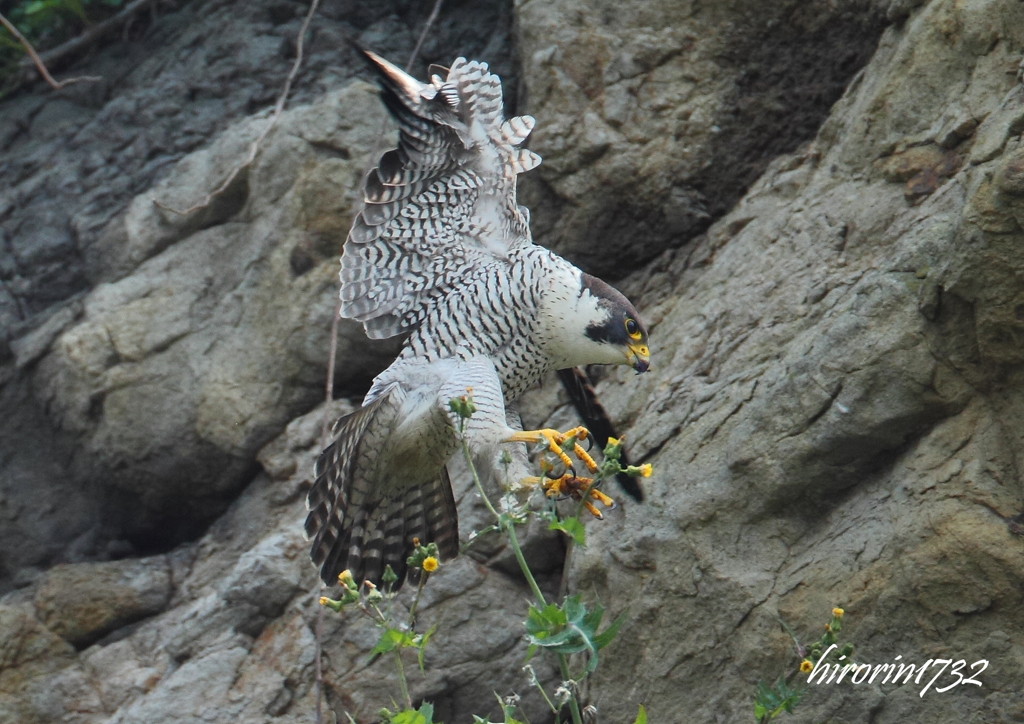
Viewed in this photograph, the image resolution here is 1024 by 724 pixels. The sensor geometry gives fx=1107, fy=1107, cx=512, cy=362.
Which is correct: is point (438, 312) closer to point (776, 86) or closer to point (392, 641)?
point (392, 641)

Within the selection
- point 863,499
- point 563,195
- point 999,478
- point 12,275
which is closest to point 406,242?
point 563,195

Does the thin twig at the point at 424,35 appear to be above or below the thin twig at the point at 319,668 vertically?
above

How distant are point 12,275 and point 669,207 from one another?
3.43 metres

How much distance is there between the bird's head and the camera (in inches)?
143

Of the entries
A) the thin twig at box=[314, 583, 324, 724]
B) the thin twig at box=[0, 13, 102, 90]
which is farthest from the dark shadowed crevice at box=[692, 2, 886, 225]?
the thin twig at box=[0, 13, 102, 90]

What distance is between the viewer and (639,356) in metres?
3.69

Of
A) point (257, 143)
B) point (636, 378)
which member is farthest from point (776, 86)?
point (257, 143)

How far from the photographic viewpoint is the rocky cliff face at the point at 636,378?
3.49 m

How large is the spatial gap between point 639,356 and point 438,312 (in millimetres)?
739

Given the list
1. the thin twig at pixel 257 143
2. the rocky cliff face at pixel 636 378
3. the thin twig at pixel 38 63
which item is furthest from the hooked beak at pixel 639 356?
the thin twig at pixel 38 63

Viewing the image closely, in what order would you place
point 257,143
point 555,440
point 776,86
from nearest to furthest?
1. point 555,440
2. point 776,86
3. point 257,143

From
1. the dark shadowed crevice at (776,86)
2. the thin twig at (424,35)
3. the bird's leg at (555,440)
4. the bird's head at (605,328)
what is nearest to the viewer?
the bird's leg at (555,440)

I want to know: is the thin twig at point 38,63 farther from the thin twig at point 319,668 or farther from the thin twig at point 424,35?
the thin twig at point 319,668

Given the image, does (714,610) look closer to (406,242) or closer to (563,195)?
(406,242)
